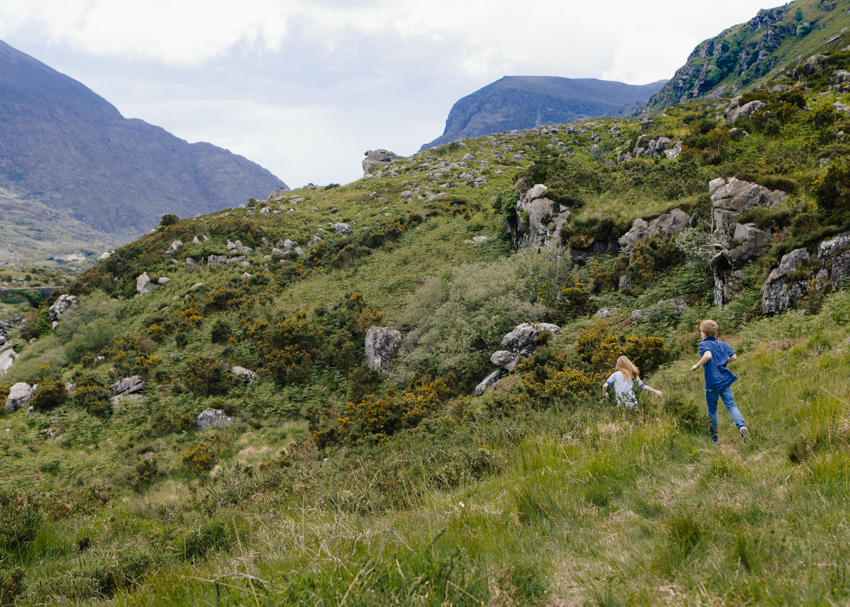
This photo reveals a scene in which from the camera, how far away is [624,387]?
6.74 m

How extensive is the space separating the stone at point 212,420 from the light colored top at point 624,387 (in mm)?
12093

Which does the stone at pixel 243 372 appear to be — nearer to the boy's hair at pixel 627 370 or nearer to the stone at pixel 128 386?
the stone at pixel 128 386

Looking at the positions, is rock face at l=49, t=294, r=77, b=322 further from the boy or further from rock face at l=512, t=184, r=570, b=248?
the boy

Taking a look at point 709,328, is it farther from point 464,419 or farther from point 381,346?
point 381,346

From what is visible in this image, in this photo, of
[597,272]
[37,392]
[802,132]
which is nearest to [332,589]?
[597,272]

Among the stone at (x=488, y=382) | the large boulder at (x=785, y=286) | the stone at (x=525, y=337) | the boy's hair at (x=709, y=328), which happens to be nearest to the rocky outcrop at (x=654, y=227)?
the large boulder at (x=785, y=286)

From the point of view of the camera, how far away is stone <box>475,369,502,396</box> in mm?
11659

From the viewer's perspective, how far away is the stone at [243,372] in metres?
15.8

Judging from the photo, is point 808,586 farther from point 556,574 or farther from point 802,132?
point 802,132

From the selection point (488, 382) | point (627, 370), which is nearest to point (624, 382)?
point (627, 370)

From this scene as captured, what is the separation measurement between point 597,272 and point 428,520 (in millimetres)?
14206

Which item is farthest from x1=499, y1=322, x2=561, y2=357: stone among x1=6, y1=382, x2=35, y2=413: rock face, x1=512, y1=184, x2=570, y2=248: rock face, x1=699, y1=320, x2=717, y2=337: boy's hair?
x1=6, y1=382, x2=35, y2=413: rock face

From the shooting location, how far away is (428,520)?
3123mm

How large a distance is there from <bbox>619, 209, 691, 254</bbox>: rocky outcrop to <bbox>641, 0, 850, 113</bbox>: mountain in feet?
249
